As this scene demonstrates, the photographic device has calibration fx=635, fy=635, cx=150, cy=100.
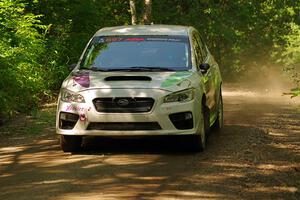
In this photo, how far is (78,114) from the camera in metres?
9.16

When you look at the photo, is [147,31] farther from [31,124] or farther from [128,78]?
[31,124]

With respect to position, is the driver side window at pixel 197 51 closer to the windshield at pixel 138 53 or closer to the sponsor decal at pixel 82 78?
the windshield at pixel 138 53

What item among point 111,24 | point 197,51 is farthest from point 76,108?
point 111,24

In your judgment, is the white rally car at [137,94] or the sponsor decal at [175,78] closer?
the white rally car at [137,94]

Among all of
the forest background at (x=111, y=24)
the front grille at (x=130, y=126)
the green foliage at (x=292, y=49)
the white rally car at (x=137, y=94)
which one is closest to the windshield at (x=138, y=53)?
the white rally car at (x=137, y=94)

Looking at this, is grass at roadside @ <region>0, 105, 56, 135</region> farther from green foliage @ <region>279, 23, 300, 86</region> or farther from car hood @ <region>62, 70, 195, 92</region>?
green foliage @ <region>279, 23, 300, 86</region>

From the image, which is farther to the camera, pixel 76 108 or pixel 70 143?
pixel 70 143

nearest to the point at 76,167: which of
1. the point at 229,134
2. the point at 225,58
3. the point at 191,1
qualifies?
the point at 229,134

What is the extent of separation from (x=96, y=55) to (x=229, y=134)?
2.97 metres

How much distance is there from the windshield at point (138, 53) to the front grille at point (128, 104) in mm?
955

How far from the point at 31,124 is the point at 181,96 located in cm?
523

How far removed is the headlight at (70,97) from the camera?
9195 mm

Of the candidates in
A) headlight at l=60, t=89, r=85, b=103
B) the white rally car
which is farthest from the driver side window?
headlight at l=60, t=89, r=85, b=103

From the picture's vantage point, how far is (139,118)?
29.6 feet
